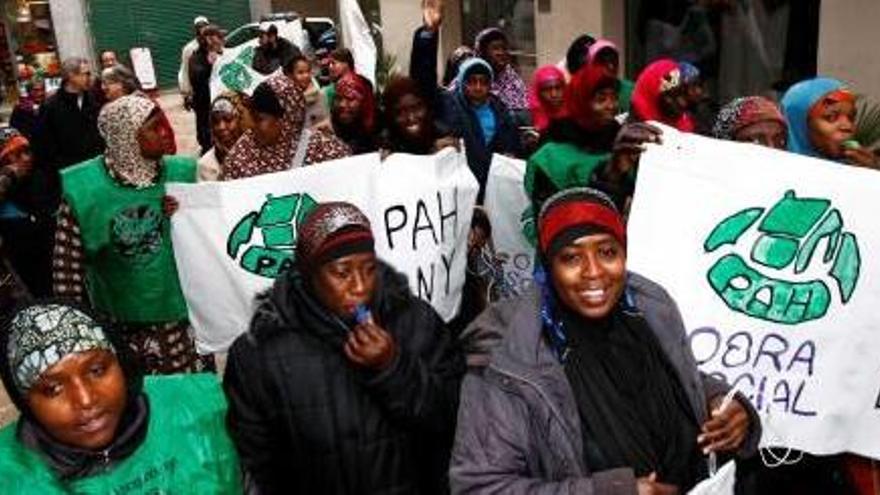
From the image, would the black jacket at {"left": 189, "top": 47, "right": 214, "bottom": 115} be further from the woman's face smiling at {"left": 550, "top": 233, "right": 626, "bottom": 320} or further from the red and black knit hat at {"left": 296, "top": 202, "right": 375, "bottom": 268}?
the woman's face smiling at {"left": 550, "top": 233, "right": 626, "bottom": 320}

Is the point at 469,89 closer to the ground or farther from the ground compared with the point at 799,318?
farther from the ground

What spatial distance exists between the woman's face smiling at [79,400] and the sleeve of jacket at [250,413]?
0.36 metres

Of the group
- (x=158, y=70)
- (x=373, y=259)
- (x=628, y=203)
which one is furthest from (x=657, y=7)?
(x=158, y=70)

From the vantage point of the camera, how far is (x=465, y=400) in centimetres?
217

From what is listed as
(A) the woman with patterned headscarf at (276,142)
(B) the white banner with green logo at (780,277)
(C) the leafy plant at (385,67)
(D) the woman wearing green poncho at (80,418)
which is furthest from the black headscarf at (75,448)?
(C) the leafy plant at (385,67)

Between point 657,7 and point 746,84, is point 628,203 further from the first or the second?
point 657,7

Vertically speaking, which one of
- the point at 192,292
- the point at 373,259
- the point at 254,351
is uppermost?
the point at 373,259

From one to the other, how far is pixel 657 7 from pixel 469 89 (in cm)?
436

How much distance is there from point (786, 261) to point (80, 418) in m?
2.11

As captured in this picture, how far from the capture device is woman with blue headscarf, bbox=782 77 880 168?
11.2ft

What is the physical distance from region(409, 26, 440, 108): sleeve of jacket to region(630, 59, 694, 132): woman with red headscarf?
166cm

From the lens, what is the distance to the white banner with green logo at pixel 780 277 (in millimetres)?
2885

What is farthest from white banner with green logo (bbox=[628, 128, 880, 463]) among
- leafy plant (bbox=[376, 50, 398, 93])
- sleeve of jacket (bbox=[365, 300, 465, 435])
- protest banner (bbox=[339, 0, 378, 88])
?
leafy plant (bbox=[376, 50, 398, 93])

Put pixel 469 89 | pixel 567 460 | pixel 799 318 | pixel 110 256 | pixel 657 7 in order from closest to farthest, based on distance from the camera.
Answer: pixel 567 460
pixel 799 318
pixel 110 256
pixel 469 89
pixel 657 7
